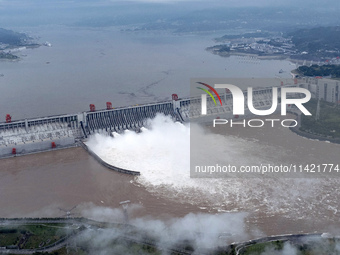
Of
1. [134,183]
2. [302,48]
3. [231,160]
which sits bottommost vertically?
[134,183]

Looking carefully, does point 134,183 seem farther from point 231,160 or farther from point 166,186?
point 231,160

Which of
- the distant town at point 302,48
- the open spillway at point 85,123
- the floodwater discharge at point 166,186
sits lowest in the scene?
the floodwater discharge at point 166,186

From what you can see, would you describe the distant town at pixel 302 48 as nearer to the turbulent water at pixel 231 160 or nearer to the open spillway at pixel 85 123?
the open spillway at pixel 85 123

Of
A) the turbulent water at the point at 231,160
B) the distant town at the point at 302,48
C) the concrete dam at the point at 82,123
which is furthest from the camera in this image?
the distant town at the point at 302,48

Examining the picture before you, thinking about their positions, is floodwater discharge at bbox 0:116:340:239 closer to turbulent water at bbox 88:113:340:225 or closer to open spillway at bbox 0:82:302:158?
turbulent water at bbox 88:113:340:225

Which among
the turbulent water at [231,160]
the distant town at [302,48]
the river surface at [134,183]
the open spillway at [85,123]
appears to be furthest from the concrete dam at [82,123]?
the distant town at [302,48]

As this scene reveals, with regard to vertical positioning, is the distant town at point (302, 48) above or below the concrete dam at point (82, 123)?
above

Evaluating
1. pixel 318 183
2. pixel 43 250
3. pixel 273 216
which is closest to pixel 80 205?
pixel 43 250

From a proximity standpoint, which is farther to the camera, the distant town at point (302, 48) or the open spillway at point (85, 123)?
the distant town at point (302, 48)

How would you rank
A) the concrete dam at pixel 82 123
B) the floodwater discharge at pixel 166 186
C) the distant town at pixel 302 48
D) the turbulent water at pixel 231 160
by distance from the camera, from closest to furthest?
the floodwater discharge at pixel 166 186
the turbulent water at pixel 231 160
the concrete dam at pixel 82 123
the distant town at pixel 302 48

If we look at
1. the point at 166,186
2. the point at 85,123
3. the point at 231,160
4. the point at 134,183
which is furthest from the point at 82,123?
the point at 231,160
